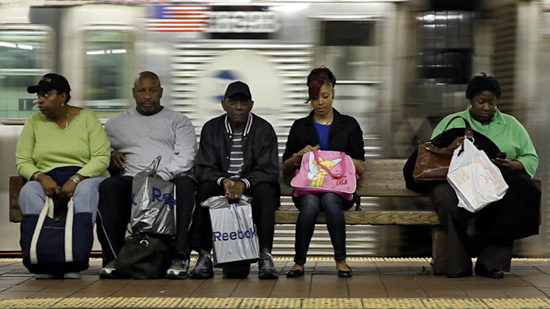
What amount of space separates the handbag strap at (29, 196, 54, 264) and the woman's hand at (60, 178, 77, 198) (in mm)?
112

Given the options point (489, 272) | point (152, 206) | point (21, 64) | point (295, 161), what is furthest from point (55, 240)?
point (489, 272)

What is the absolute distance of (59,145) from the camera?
7508 mm

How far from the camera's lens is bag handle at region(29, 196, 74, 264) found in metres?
7.12

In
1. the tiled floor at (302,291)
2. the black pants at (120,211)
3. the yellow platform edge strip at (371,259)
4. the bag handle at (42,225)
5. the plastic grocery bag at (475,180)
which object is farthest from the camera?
the yellow platform edge strip at (371,259)

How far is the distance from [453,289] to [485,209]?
34.4 inches

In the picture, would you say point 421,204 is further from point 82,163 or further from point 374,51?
point 82,163

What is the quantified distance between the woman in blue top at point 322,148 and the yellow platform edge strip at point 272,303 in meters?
1.05

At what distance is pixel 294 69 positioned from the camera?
848 centimetres

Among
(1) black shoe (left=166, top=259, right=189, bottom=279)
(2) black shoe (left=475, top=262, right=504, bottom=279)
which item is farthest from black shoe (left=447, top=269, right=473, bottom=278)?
(1) black shoe (left=166, top=259, right=189, bottom=279)

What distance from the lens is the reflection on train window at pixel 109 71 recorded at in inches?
339

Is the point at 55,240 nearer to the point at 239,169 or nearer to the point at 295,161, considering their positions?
the point at 239,169

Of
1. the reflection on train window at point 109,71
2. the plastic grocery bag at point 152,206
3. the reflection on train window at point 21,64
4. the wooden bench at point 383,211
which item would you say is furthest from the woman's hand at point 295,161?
the reflection on train window at point 21,64

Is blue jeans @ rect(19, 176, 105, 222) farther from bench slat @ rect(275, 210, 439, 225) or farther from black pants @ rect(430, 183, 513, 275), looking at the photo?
black pants @ rect(430, 183, 513, 275)

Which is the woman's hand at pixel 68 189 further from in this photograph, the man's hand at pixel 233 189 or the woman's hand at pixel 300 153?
the woman's hand at pixel 300 153
